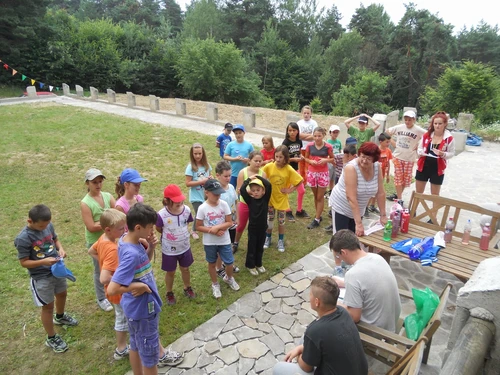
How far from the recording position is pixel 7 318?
13.5 ft

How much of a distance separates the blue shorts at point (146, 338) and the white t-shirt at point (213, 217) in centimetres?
140

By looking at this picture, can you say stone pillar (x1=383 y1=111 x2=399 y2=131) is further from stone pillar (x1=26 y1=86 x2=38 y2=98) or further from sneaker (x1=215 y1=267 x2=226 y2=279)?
stone pillar (x1=26 y1=86 x2=38 y2=98)

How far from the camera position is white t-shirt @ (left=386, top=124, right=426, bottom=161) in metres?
6.61

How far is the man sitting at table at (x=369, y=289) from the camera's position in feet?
9.26

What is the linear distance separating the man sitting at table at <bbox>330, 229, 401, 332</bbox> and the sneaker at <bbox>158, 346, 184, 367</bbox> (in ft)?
5.86

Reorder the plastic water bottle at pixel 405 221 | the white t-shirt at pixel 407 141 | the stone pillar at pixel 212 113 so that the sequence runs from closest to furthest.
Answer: the plastic water bottle at pixel 405 221, the white t-shirt at pixel 407 141, the stone pillar at pixel 212 113

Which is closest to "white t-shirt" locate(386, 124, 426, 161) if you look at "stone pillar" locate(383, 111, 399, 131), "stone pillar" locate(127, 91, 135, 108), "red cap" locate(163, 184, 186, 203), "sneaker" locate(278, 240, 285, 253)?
"sneaker" locate(278, 240, 285, 253)

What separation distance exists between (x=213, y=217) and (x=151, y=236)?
38.7 inches

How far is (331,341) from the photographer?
229 centimetres

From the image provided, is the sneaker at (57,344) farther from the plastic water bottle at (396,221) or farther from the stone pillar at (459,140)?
the stone pillar at (459,140)

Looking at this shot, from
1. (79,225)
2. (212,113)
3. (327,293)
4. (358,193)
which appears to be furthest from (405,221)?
(212,113)

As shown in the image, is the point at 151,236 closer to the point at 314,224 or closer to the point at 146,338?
the point at 146,338

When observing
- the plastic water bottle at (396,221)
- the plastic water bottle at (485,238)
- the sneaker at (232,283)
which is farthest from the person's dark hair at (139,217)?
the plastic water bottle at (485,238)

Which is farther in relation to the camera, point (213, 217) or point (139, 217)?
point (213, 217)
